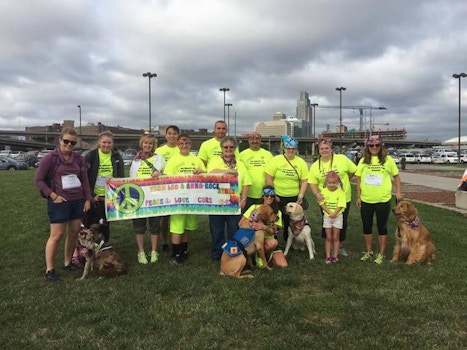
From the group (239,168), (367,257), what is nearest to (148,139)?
(239,168)

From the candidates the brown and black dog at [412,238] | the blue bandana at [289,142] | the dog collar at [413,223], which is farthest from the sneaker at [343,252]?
the blue bandana at [289,142]

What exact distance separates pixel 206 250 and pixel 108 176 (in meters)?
2.14

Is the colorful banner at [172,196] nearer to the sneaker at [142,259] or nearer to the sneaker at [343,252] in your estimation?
the sneaker at [142,259]

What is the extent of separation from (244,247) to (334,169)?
193 cm

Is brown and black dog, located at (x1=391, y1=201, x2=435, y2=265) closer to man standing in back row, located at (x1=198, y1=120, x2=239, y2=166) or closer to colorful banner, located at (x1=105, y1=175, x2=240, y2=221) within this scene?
colorful banner, located at (x1=105, y1=175, x2=240, y2=221)

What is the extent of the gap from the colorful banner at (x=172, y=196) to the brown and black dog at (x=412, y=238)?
2502 mm

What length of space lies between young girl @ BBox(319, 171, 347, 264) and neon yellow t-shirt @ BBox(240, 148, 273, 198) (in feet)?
3.27

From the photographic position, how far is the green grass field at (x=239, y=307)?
3.64 metres

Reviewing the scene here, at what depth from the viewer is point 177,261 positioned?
19.7 feet

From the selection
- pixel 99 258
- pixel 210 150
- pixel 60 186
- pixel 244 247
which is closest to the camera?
pixel 60 186

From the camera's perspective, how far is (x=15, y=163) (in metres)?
34.8

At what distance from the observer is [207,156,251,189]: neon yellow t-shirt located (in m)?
6.03

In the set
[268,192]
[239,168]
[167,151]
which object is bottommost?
[268,192]

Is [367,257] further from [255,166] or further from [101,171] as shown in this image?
[101,171]
